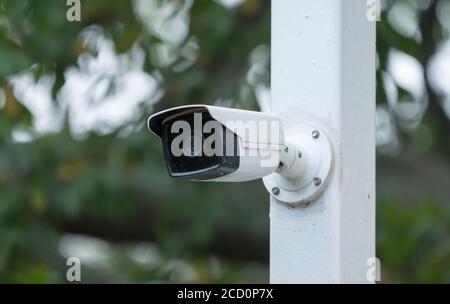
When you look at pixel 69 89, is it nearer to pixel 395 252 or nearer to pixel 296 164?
pixel 395 252

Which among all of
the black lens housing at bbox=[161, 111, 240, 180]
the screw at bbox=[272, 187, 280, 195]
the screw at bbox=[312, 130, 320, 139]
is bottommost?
the screw at bbox=[272, 187, 280, 195]

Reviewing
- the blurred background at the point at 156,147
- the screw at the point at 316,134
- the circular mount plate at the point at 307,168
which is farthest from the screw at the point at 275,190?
the blurred background at the point at 156,147

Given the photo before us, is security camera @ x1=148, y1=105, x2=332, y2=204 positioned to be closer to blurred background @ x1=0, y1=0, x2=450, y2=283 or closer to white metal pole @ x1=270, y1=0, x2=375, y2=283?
white metal pole @ x1=270, y1=0, x2=375, y2=283

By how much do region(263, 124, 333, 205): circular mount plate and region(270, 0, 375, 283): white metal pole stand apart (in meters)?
0.01

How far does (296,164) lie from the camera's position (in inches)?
60.0

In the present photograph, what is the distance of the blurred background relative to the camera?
3121mm

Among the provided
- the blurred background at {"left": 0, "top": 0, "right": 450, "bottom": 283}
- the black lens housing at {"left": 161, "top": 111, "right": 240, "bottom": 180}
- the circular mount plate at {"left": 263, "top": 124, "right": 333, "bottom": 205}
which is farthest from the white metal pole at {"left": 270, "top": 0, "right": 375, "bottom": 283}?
the blurred background at {"left": 0, "top": 0, "right": 450, "bottom": 283}

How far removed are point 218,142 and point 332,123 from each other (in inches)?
7.9

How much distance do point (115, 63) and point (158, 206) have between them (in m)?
0.92

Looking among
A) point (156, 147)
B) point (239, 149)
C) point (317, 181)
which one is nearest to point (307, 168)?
point (317, 181)

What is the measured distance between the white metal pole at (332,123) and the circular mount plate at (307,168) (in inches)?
0.5

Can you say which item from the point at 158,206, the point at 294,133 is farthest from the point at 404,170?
the point at 294,133

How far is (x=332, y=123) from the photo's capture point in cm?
151

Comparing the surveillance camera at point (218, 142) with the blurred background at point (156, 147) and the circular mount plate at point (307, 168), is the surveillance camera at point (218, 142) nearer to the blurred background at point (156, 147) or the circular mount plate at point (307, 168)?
the circular mount plate at point (307, 168)
